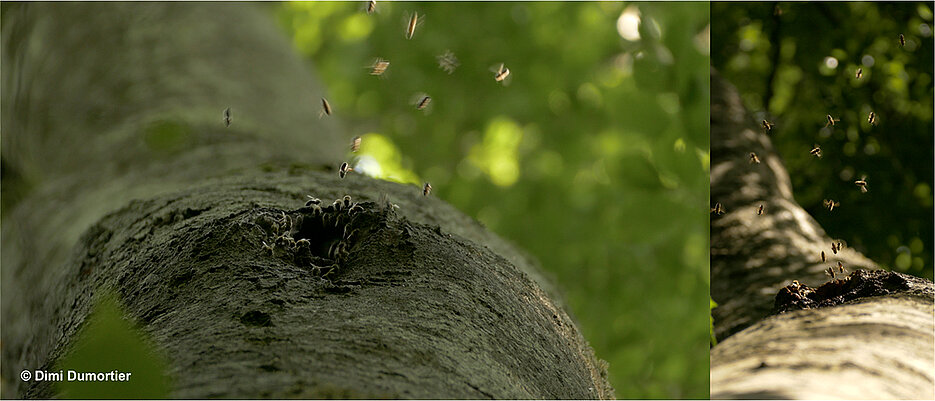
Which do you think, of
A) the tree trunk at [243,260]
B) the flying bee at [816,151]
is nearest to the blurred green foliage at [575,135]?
the flying bee at [816,151]

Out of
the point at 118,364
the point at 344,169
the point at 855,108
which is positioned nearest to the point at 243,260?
the point at 118,364

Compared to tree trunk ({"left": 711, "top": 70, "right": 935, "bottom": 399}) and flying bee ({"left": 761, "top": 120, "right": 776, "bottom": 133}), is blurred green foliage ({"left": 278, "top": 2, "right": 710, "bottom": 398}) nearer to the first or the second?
flying bee ({"left": 761, "top": 120, "right": 776, "bottom": 133})

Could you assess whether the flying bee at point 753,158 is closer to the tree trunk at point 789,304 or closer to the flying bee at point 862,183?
the tree trunk at point 789,304

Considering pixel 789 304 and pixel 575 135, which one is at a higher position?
pixel 575 135

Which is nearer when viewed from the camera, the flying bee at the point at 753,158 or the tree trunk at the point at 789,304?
the tree trunk at the point at 789,304

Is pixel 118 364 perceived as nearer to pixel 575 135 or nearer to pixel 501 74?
pixel 501 74
